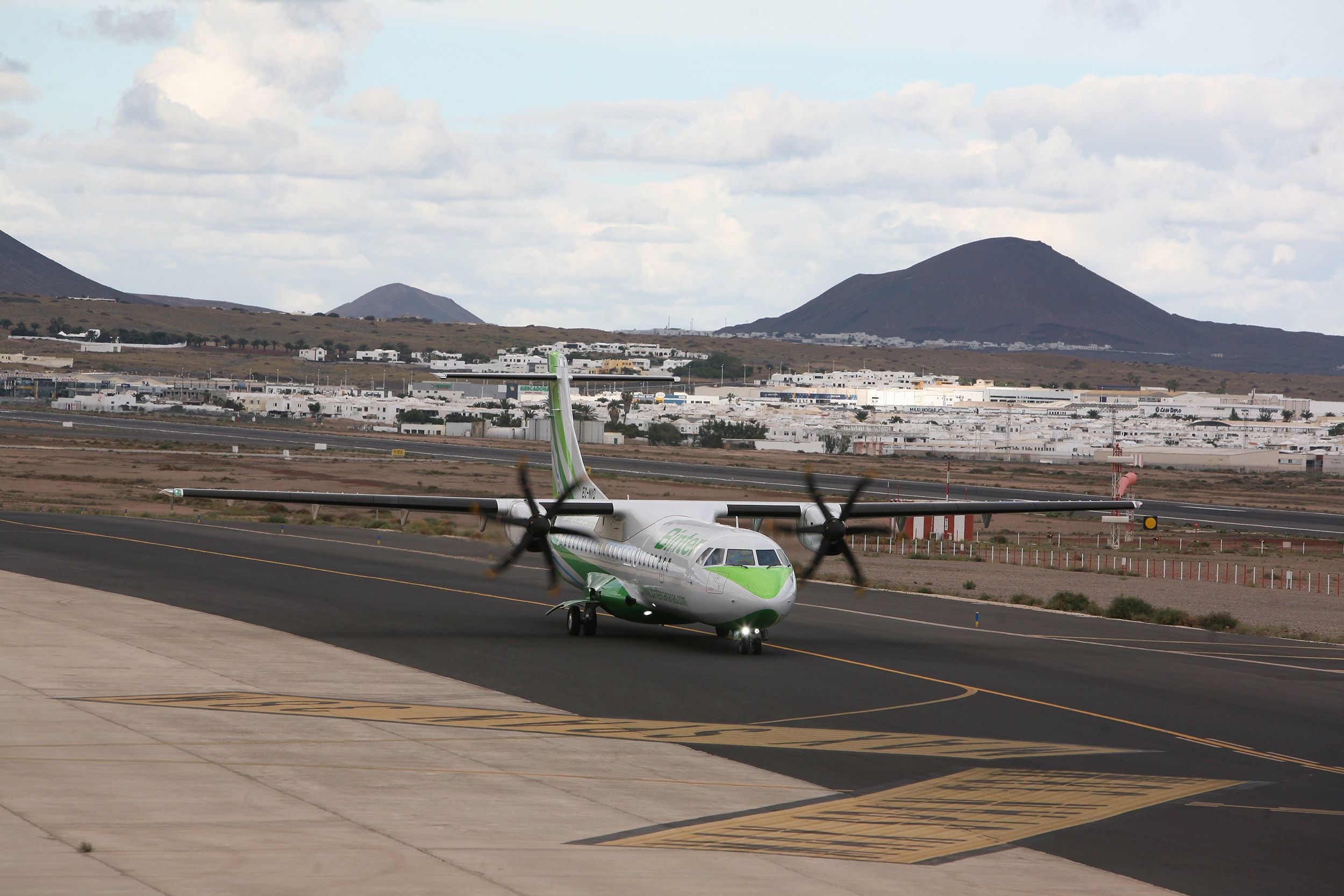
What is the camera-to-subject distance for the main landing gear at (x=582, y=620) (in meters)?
32.0

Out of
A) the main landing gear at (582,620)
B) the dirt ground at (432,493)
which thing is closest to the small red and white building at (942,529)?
the dirt ground at (432,493)

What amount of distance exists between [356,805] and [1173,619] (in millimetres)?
30887

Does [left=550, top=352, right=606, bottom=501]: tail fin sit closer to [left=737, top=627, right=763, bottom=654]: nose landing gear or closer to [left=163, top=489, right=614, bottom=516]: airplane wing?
[left=163, top=489, right=614, bottom=516]: airplane wing

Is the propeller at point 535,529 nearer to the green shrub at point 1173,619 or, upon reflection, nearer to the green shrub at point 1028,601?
the green shrub at point 1028,601

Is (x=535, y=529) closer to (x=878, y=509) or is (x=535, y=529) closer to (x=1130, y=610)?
(x=878, y=509)

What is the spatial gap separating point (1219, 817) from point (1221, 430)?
197 m

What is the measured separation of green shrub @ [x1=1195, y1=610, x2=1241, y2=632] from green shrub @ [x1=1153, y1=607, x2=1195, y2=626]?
0.25 m

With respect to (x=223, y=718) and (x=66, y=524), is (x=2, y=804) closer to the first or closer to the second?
(x=223, y=718)

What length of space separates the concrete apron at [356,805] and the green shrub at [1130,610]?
2434 centimetres

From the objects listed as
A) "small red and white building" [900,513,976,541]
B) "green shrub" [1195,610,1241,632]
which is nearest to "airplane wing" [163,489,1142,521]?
"green shrub" [1195,610,1241,632]

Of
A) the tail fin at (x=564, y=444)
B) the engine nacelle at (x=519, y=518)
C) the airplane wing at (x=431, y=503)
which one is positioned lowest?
the engine nacelle at (x=519, y=518)

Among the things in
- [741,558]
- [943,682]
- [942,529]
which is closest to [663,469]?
[942,529]

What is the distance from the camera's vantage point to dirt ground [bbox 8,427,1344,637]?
153 feet

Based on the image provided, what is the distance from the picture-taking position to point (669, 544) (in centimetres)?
3014
